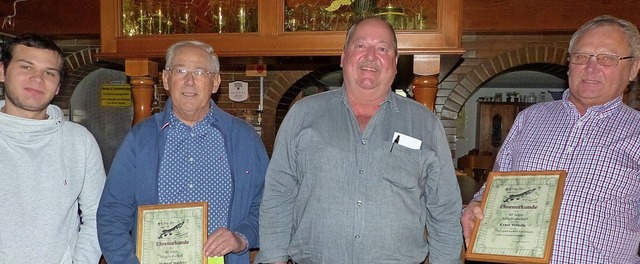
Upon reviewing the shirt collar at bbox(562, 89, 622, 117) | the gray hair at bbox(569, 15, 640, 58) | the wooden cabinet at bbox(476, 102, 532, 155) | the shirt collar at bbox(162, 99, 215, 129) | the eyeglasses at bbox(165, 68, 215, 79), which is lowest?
the wooden cabinet at bbox(476, 102, 532, 155)

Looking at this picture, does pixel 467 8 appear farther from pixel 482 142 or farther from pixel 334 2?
pixel 482 142

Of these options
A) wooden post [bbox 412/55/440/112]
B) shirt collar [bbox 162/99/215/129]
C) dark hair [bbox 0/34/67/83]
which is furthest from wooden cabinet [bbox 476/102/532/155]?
dark hair [bbox 0/34/67/83]

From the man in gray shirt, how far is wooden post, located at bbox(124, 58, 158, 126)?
51.0 inches

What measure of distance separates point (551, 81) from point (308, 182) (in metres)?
9.48

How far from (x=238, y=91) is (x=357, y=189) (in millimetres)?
3871

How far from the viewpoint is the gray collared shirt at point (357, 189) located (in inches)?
71.2

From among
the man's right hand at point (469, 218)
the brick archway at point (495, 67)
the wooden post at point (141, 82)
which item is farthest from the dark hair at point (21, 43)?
the brick archway at point (495, 67)

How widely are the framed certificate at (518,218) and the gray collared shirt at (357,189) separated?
115 millimetres

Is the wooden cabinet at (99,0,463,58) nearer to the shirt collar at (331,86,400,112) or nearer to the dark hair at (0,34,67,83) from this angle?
the shirt collar at (331,86,400,112)

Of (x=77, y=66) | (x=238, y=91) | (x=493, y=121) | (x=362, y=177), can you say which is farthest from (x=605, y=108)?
(x=493, y=121)

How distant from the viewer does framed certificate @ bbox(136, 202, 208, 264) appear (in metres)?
1.82

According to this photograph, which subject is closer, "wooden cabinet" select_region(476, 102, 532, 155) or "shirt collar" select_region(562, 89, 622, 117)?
"shirt collar" select_region(562, 89, 622, 117)

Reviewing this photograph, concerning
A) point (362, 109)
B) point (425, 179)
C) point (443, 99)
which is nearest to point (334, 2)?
point (362, 109)

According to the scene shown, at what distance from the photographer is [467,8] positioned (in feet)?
12.0
